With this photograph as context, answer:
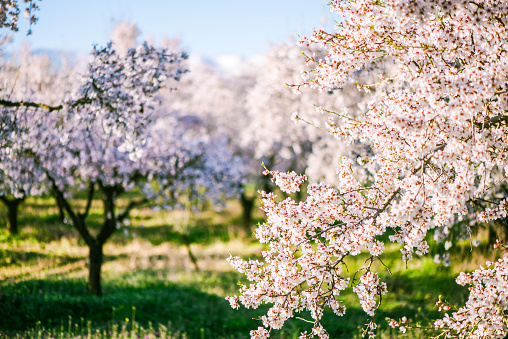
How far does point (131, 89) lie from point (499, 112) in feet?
19.8

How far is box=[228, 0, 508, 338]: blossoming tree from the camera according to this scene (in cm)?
384

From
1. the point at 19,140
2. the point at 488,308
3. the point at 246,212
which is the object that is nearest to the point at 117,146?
the point at 19,140

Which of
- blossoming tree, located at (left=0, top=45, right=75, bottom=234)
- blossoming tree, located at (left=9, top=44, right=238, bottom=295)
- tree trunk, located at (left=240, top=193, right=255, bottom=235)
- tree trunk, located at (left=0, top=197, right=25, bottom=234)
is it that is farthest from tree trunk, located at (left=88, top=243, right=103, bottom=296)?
tree trunk, located at (left=240, top=193, right=255, bottom=235)

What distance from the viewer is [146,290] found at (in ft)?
37.3

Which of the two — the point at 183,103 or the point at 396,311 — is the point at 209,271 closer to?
the point at 396,311

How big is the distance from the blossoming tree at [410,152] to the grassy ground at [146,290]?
2.89 m

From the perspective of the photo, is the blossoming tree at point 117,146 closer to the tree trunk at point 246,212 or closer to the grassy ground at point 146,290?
the grassy ground at point 146,290

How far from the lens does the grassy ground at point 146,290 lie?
7867 mm

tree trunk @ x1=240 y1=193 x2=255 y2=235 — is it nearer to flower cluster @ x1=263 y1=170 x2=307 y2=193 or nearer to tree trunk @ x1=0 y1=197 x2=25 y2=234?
tree trunk @ x1=0 y1=197 x2=25 y2=234

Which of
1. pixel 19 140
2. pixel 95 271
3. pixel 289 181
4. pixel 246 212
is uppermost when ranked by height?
pixel 19 140

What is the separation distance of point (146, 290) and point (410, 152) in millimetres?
9652

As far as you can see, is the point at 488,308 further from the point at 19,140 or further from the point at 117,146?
the point at 117,146

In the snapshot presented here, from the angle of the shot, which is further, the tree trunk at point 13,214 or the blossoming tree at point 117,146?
the tree trunk at point 13,214

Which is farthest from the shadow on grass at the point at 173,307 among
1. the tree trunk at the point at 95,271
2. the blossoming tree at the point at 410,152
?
the blossoming tree at the point at 410,152
